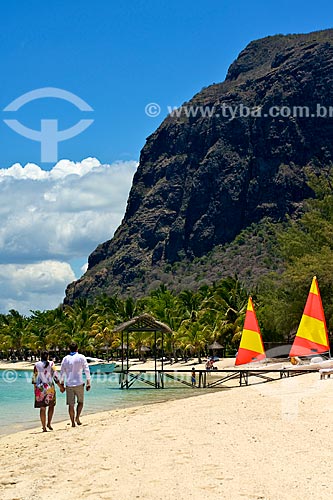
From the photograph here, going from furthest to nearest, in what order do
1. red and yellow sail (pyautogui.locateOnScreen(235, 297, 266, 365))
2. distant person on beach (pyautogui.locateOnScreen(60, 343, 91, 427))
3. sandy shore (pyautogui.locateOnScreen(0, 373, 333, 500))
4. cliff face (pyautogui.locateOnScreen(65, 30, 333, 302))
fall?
cliff face (pyautogui.locateOnScreen(65, 30, 333, 302))
red and yellow sail (pyautogui.locateOnScreen(235, 297, 266, 365))
distant person on beach (pyautogui.locateOnScreen(60, 343, 91, 427))
sandy shore (pyautogui.locateOnScreen(0, 373, 333, 500))

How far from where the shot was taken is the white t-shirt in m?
12.0

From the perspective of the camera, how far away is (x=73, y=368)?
1209 centimetres

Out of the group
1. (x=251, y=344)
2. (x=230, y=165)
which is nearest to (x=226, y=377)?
(x=251, y=344)

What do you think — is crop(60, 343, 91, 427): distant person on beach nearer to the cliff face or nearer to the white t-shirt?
the white t-shirt

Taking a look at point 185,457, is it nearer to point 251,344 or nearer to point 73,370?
point 73,370

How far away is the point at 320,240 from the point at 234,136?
128477 millimetres

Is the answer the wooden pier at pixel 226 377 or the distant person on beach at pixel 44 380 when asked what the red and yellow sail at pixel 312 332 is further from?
the distant person on beach at pixel 44 380

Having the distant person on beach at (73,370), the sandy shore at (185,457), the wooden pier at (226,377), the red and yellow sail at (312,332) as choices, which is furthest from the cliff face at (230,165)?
the distant person on beach at (73,370)

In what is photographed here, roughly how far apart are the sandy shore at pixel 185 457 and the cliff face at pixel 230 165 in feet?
443

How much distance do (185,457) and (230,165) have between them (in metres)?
155

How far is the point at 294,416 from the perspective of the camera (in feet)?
39.1

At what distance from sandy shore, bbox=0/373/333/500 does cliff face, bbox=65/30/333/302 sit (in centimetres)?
13491

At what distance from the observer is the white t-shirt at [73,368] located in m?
12.0

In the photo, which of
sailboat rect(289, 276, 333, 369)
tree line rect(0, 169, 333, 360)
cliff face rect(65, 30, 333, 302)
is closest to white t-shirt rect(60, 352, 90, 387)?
sailboat rect(289, 276, 333, 369)
